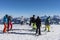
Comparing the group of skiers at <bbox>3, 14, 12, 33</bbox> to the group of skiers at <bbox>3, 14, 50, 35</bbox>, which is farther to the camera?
the group of skiers at <bbox>3, 14, 12, 33</bbox>

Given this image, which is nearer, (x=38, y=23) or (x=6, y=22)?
(x=38, y=23)

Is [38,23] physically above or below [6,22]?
below

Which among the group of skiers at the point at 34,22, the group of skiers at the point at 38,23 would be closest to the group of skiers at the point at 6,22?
the group of skiers at the point at 34,22

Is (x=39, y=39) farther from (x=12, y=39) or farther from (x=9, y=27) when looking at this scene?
(x=9, y=27)

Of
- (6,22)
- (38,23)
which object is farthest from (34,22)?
(6,22)

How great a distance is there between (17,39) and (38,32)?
3.84 metres

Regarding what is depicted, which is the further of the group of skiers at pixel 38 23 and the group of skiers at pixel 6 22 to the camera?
the group of skiers at pixel 6 22

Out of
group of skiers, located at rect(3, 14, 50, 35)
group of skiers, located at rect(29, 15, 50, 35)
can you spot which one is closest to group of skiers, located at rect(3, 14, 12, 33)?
group of skiers, located at rect(3, 14, 50, 35)

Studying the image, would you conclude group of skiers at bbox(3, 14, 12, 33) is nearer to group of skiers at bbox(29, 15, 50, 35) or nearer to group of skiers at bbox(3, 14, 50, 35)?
group of skiers at bbox(3, 14, 50, 35)

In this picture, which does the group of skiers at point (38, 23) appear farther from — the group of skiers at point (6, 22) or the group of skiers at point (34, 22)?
the group of skiers at point (6, 22)

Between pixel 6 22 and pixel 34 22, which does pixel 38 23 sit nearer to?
pixel 34 22

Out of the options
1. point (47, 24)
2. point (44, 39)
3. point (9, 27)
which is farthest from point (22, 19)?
point (44, 39)

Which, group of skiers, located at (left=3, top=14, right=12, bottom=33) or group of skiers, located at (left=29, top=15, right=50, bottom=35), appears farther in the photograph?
group of skiers, located at (left=3, top=14, right=12, bottom=33)

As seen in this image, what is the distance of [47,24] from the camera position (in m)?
21.4
